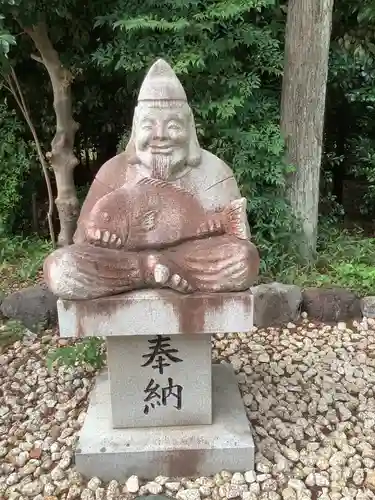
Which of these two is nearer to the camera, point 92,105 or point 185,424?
point 185,424

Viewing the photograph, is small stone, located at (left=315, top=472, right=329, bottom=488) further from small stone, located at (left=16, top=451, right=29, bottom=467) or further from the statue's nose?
the statue's nose

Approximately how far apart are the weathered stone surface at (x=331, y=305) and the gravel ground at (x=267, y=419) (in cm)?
10

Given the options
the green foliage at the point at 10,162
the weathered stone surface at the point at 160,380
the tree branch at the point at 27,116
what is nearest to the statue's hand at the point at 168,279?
the weathered stone surface at the point at 160,380

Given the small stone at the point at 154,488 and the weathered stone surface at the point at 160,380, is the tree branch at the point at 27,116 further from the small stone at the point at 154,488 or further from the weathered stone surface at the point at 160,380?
the small stone at the point at 154,488

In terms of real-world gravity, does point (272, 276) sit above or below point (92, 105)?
below

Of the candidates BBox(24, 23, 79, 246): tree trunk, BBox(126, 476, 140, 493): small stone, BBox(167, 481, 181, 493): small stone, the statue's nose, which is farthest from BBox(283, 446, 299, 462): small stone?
BBox(24, 23, 79, 246): tree trunk

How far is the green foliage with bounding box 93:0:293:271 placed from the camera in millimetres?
4039

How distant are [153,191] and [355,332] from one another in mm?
2239

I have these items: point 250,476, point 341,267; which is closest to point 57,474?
point 250,476

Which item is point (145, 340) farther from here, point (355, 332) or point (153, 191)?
point (355, 332)

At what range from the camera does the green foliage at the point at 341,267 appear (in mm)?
4270

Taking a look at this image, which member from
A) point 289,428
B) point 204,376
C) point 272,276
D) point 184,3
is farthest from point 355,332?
point 184,3

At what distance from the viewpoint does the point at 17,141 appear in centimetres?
511

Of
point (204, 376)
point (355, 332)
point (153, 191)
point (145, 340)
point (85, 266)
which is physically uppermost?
point (153, 191)
